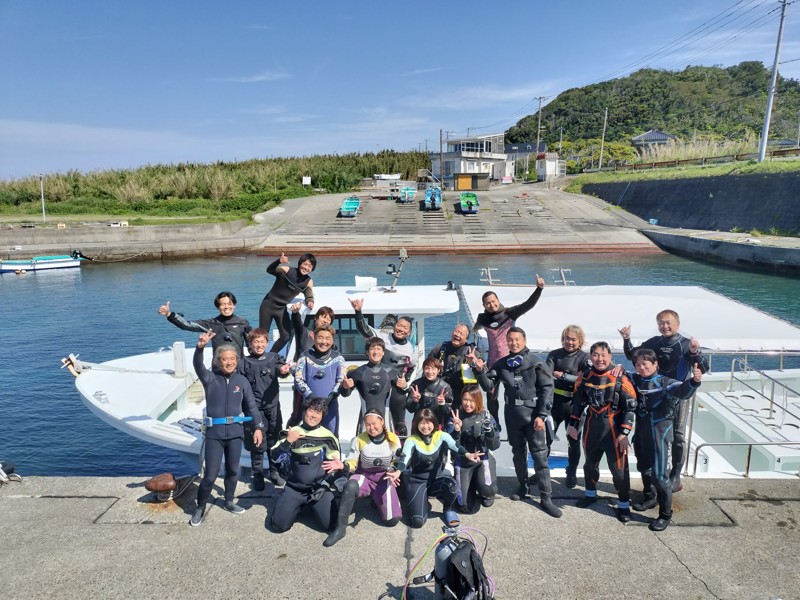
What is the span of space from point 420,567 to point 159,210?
171ft

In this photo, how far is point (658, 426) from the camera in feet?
16.7

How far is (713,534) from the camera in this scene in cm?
493

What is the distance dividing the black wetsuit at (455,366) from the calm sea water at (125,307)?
198 inches

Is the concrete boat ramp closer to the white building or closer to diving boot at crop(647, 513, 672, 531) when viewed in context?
diving boot at crop(647, 513, 672, 531)

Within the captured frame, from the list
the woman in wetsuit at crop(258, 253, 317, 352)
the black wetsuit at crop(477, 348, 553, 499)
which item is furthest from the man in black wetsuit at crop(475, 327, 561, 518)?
the woman in wetsuit at crop(258, 253, 317, 352)

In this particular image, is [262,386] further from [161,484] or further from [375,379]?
[161,484]

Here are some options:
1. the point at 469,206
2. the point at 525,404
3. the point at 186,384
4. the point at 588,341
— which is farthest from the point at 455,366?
the point at 469,206

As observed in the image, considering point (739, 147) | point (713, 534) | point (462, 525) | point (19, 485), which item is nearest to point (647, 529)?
point (713, 534)

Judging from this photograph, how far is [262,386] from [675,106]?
6114 inches

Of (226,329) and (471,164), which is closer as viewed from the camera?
(226,329)

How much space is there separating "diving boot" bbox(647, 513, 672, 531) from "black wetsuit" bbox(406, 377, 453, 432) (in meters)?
2.03

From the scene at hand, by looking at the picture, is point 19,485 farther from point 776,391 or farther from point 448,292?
point 776,391

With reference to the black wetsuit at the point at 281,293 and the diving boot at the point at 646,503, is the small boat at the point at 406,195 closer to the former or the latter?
the black wetsuit at the point at 281,293

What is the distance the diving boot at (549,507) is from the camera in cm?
525
